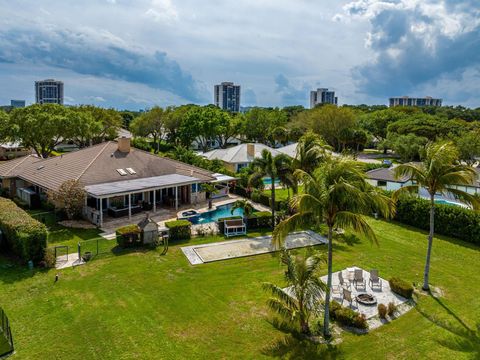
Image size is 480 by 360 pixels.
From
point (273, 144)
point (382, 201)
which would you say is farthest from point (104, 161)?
point (273, 144)

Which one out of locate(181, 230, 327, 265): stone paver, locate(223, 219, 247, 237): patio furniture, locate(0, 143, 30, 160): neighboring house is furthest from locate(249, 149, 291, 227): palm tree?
locate(0, 143, 30, 160): neighboring house

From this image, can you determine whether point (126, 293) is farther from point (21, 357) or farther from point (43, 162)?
point (43, 162)

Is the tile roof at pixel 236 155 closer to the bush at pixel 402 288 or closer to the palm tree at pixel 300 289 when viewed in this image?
the bush at pixel 402 288

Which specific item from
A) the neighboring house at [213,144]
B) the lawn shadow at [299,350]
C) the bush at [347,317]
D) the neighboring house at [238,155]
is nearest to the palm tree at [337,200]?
the lawn shadow at [299,350]

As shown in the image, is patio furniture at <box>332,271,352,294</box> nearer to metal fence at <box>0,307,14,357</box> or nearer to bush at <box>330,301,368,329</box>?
bush at <box>330,301,368,329</box>

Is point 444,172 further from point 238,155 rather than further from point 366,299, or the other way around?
point 238,155

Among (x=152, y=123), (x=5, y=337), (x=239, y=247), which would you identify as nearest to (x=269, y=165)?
(x=239, y=247)
